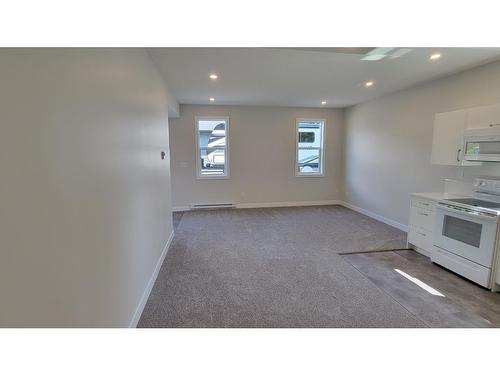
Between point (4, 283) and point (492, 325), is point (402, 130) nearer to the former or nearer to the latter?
point (492, 325)

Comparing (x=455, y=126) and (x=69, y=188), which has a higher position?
(x=455, y=126)

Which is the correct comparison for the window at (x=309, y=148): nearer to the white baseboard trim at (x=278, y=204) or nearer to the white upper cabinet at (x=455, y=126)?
the white baseboard trim at (x=278, y=204)

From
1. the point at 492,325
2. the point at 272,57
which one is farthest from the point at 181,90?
the point at 492,325

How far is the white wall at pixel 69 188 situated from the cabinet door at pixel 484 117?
3.83 metres

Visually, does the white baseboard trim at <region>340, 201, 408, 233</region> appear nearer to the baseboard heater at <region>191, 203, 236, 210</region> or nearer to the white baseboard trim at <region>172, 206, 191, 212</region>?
the baseboard heater at <region>191, 203, 236, 210</region>

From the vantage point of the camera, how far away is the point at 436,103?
3752 mm

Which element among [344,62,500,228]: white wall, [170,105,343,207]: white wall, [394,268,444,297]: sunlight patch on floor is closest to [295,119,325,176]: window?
[170,105,343,207]: white wall

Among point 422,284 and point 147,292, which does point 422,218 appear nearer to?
point 422,284

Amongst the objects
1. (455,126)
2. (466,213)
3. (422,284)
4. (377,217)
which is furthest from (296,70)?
(377,217)

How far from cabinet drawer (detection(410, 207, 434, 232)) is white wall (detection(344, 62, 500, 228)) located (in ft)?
2.41

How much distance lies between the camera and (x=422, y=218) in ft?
10.9

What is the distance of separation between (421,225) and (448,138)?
4.13 feet

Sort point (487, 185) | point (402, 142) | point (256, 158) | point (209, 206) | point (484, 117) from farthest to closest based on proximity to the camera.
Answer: point (256, 158), point (209, 206), point (402, 142), point (487, 185), point (484, 117)

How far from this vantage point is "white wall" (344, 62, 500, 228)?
3.22 metres
